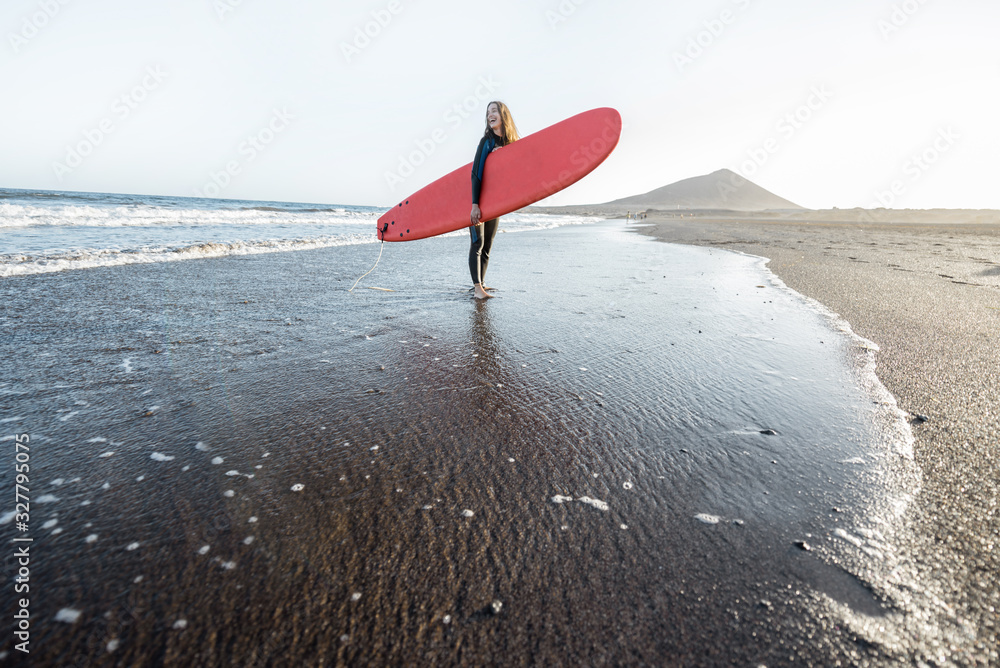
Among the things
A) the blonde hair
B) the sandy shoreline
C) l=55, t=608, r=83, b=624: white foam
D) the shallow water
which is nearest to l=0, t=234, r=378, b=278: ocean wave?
the shallow water

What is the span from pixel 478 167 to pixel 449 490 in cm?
373

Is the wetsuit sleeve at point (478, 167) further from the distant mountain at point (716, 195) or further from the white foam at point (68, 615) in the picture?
the distant mountain at point (716, 195)

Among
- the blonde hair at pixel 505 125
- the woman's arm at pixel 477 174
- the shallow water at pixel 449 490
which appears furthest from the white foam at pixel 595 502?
the blonde hair at pixel 505 125

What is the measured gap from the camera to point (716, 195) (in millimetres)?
104188

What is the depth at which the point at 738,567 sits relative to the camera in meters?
1.12

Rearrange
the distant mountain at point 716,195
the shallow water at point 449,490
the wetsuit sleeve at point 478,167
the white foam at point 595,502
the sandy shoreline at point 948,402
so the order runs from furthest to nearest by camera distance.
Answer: the distant mountain at point 716,195, the wetsuit sleeve at point 478,167, the white foam at point 595,502, the sandy shoreline at point 948,402, the shallow water at point 449,490

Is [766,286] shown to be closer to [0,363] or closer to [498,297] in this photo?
[498,297]

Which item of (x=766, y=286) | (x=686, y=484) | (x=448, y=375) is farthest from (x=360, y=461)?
(x=766, y=286)

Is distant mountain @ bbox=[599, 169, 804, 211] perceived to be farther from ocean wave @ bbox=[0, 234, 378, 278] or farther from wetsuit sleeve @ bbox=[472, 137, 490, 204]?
wetsuit sleeve @ bbox=[472, 137, 490, 204]

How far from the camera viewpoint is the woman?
4.40m

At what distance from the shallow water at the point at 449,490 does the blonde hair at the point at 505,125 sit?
8.09ft

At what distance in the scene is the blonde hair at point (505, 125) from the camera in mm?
4414

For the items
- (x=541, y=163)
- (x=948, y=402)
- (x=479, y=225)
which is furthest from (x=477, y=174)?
(x=948, y=402)

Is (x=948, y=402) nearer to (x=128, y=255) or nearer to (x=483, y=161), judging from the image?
(x=483, y=161)
